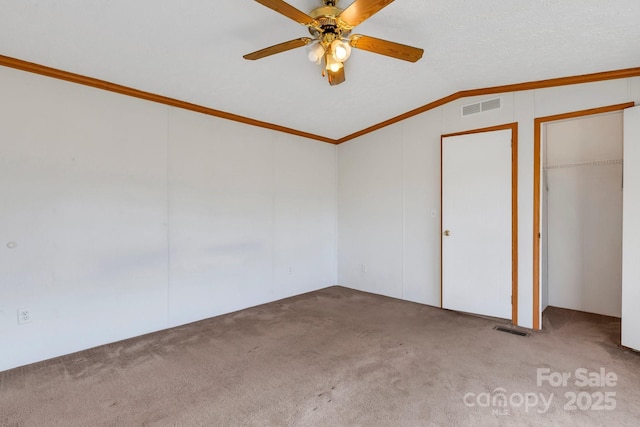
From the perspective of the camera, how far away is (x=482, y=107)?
3.71 metres

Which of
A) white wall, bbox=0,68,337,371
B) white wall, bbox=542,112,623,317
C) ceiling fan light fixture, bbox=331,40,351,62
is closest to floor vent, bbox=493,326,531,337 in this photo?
white wall, bbox=542,112,623,317

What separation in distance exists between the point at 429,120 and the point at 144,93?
3.35 metres

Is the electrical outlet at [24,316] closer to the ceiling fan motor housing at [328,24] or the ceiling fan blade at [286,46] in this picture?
the ceiling fan blade at [286,46]

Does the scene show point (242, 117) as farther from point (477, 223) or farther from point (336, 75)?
point (477, 223)

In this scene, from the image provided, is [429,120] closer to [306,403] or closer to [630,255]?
[630,255]

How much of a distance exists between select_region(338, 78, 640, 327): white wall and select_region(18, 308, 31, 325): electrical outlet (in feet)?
12.6

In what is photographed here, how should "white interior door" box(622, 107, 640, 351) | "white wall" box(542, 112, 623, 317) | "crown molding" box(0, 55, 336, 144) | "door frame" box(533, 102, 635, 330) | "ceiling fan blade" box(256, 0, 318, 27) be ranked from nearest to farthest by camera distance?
"ceiling fan blade" box(256, 0, 318, 27) → "crown molding" box(0, 55, 336, 144) → "white interior door" box(622, 107, 640, 351) → "door frame" box(533, 102, 635, 330) → "white wall" box(542, 112, 623, 317)

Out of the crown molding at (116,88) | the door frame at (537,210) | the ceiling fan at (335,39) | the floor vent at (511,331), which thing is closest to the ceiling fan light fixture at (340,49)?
the ceiling fan at (335,39)

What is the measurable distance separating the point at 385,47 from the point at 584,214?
3.47m

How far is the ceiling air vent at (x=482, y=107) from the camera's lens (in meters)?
3.60

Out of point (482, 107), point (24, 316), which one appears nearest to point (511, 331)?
point (482, 107)

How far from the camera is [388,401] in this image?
6.77 ft

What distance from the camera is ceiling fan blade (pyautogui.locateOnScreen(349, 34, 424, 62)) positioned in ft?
6.79

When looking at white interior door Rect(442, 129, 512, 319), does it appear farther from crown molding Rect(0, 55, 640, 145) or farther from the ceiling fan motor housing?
the ceiling fan motor housing
